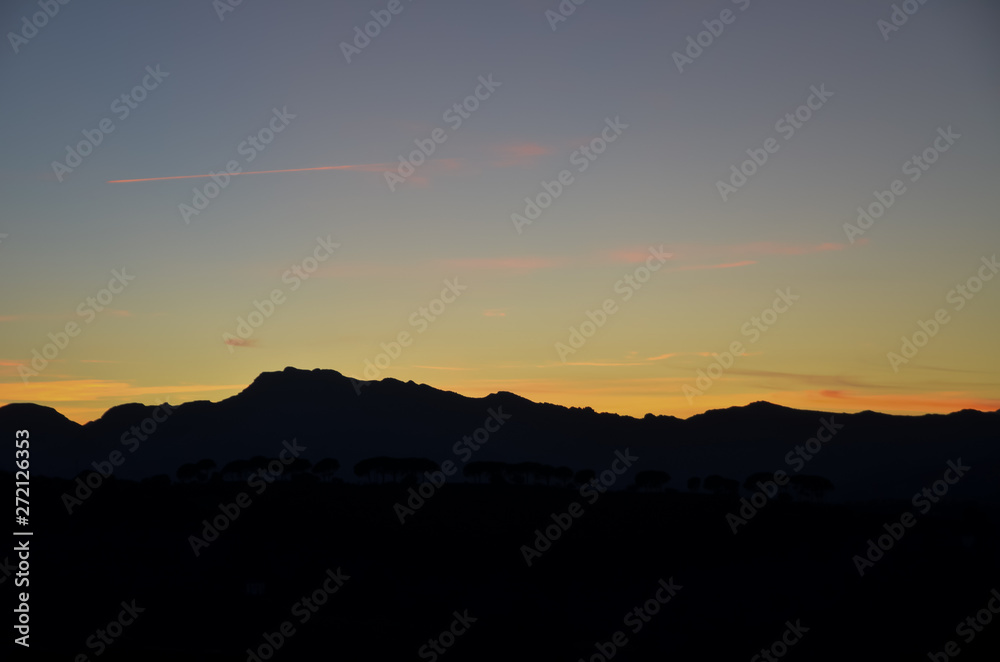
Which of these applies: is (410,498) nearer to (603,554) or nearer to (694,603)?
(603,554)

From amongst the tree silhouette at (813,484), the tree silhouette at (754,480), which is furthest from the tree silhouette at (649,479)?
the tree silhouette at (813,484)

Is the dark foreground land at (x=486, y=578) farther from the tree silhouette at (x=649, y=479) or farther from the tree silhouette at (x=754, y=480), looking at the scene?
the tree silhouette at (x=754, y=480)

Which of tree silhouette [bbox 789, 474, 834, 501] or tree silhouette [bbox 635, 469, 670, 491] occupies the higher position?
tree silhouette [bbox 635, 469, 670, 491]

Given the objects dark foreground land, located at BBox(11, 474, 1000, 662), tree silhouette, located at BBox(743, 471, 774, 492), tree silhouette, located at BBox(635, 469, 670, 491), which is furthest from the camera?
tree silhouette, located at BBox(635, 469, 670, 491)

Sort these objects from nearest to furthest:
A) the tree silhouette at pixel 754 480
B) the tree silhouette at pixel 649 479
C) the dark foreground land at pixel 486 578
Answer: the dark foreground land at pixel 486 578
the tree silhouette at pixel 754 480
the tree silhouette at pixel 649 479

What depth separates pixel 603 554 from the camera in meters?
83.6

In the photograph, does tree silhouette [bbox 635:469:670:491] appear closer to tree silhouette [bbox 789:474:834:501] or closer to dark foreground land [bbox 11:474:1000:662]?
tree silhouette [bbox 789:474:834:501]

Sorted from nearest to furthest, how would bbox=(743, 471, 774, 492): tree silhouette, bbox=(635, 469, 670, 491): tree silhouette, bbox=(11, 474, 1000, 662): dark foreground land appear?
bbox=(11, 474, 1000, 662): dark foreground land
bbox=(743, 471, 774, 492): tree silhouette
bbox=(635, 469, 670, 491): tree silhouette

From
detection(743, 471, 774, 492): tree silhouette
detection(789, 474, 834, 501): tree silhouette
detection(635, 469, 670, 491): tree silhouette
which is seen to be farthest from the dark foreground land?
detection(789, 474, 834, 501): tree silhouette

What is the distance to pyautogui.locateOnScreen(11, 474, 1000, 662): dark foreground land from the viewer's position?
58281 millimetres

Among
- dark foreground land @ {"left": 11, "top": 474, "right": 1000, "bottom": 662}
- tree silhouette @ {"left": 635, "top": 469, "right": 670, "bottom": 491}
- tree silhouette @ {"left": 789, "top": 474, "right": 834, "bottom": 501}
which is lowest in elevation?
dark foreground land @ {"left": 11, "top": 474, "right": 1000, "bottom": 662}

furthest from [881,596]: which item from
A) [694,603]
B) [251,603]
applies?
[251,603]

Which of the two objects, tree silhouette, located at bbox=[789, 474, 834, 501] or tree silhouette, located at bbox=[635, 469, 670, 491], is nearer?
tree silhouette, located at bbox=[789, 474, 834, 501]

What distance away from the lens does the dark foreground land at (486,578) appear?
58281 mm
